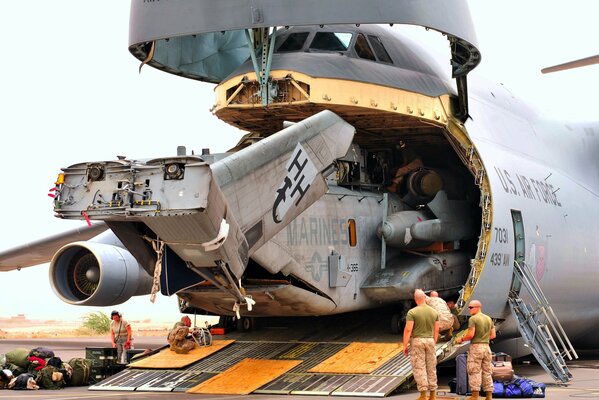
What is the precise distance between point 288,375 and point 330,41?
5.45 meters

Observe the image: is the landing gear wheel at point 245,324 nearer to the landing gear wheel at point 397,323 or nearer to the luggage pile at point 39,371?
the landing gear wheel at point 397,323

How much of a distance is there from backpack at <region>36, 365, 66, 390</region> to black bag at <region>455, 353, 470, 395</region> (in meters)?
6.23

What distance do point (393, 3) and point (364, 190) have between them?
3910 mm

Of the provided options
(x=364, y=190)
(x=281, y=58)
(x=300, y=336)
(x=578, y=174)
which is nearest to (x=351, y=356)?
(x=300, y=336)

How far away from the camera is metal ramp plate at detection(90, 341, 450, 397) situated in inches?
543

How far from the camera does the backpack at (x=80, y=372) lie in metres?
15.9

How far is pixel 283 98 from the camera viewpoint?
14867 millimetres

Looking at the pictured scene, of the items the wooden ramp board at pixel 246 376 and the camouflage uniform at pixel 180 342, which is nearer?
the wooden ramp board at pixel 246 376

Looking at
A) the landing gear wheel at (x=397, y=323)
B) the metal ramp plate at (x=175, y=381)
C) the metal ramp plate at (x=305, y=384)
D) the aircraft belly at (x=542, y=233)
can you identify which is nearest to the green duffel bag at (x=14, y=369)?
the metal ramp plate at (x=175, y=381)

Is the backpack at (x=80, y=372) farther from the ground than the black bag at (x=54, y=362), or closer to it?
closer to it

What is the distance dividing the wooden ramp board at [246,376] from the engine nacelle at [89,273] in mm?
3064

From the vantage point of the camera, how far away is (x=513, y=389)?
14.2 m

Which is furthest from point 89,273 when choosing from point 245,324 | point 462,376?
point 462,376

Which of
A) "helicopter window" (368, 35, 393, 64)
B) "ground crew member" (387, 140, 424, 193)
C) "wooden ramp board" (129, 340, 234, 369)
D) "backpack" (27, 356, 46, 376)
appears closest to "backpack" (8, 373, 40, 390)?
"backpack" (27, 356, 46, 376)
